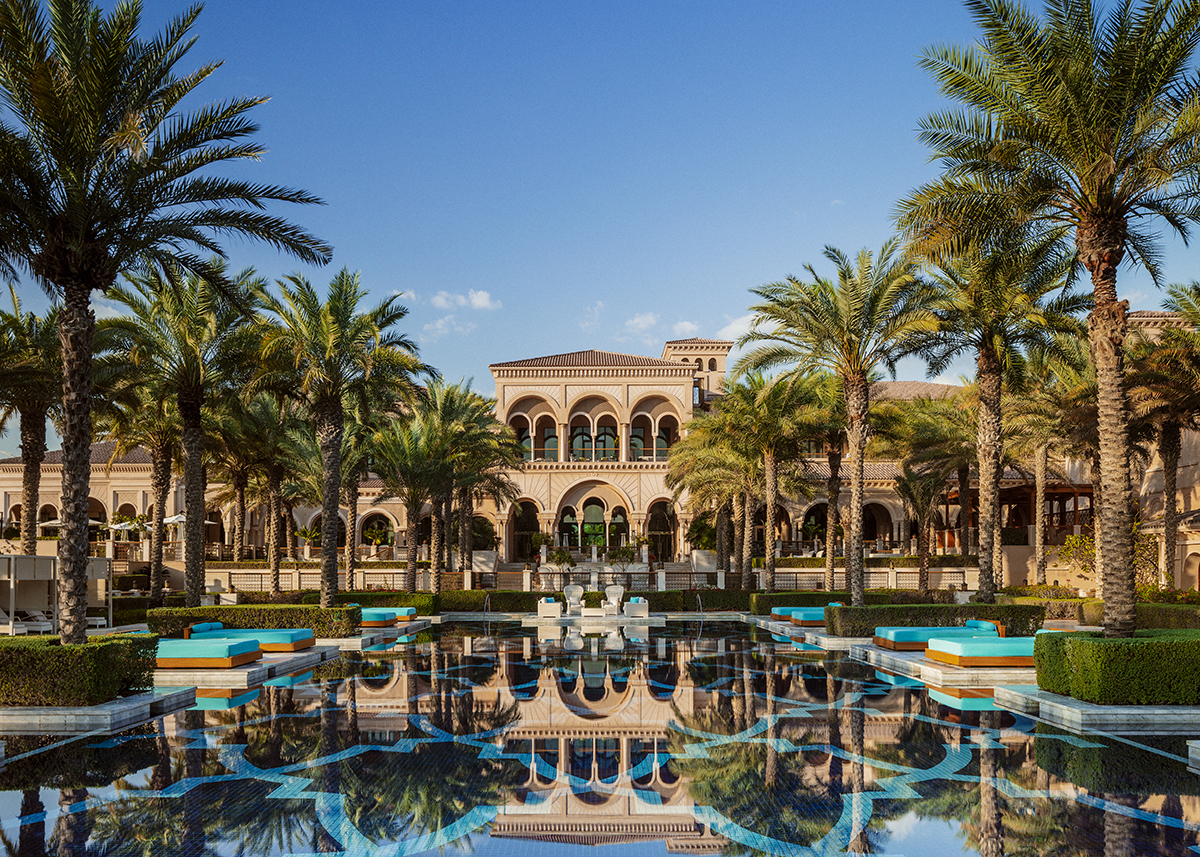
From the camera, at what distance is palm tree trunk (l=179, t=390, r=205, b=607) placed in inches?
824

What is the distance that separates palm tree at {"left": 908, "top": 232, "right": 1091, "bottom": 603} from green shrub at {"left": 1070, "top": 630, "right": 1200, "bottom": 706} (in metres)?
9.60

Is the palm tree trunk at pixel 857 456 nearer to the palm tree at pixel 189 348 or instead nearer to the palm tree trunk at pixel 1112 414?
the palm tree trunk at pixel 1112 414

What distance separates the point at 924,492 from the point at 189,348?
1061 inches

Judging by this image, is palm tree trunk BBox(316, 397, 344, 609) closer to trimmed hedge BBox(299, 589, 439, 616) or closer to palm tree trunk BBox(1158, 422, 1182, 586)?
trimmed hedge BBox(299, 589, 439, 616)

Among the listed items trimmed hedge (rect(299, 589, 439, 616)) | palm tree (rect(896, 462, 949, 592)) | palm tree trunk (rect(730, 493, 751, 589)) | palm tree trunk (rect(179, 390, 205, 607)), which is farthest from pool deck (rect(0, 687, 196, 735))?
palm tree (rect(896, 462, 949, 592))

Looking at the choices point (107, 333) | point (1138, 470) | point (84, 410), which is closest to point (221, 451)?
point (107, 333)

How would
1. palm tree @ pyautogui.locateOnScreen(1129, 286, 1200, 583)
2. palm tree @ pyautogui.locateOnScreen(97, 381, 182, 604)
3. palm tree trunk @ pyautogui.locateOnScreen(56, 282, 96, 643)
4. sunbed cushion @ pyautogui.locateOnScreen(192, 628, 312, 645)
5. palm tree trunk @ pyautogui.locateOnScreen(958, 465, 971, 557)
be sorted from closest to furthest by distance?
1. palm tree trunk @ pyautogui.locateOnScreen(56, 282, 96, 643)
2. sunbed cushion @ pyautogui.locateOnScreen(192, 628, 312, 645)
3. palm tree @ pyautogui.locateOnScreen(1129, 286, 1200, 583)
4. palm tree @ pyautogui.locateOnScreen(97, 381, 182, 604)
5. palm tree trunk @ pyautogui.locateOnScreen(958, 465, 971, 557)

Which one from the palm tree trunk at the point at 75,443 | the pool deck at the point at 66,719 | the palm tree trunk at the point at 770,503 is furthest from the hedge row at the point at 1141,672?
the palm tree trunk at the point at 770,503

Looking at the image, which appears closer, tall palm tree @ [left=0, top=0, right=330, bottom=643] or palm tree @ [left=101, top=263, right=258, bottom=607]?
tall palm tree @ [left=0, top=0, right=330, bottom=643]

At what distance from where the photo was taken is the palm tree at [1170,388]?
22.8 meters

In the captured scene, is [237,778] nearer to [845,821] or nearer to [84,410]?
[845,821]

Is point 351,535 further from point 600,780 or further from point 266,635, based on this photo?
point 600,780

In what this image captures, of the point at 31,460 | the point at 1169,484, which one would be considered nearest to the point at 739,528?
the point at 1169,484

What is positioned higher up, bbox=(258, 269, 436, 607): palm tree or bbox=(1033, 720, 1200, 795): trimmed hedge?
bbox=(258, 269, 436, 607): palm tree
